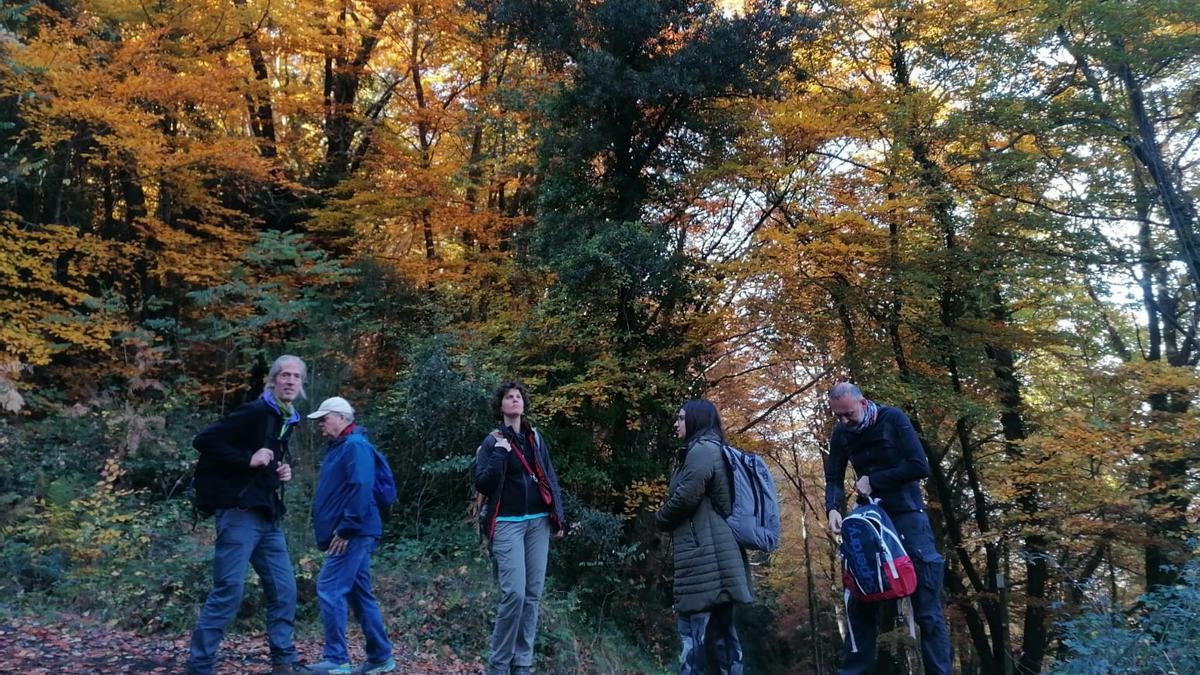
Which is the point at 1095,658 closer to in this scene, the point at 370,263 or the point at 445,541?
the point at 445,541

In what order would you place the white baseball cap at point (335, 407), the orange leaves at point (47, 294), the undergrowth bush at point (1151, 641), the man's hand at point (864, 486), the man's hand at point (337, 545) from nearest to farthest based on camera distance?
the undergrowth bush at point (1151, 641) → the man's hand at point (864, 486) → the man's hand at point (337, 545) → the white baseball cap at point (335, 407) → the orange leaves at point (47, 294)

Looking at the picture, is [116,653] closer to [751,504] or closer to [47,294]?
[751,504]

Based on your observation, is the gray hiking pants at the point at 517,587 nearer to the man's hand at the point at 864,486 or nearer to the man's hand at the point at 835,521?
the man's hand at the point at 835,521

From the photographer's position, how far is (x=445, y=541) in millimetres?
9336

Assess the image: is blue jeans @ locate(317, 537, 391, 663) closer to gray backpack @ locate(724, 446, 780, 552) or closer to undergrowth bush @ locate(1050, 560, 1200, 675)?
gray backpack @ locate(724, 446, 780, 552)

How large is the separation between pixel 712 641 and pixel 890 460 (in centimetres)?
154

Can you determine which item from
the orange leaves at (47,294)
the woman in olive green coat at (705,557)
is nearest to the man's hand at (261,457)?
the woman in olive green coat at (705,557)

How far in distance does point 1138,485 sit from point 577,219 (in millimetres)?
9524

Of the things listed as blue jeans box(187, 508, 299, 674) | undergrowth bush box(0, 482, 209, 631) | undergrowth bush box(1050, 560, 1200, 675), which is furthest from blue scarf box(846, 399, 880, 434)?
undergrowth bush box(0, 482, 209, 631)

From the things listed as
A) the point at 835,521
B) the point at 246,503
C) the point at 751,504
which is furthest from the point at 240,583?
the point at 835,521

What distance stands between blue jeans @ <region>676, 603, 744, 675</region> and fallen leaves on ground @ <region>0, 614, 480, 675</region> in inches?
96.2

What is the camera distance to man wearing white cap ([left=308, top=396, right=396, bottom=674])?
4.68 m

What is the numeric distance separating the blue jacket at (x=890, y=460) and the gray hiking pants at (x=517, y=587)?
1.90 metres

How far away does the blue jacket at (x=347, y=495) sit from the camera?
15.4ft
